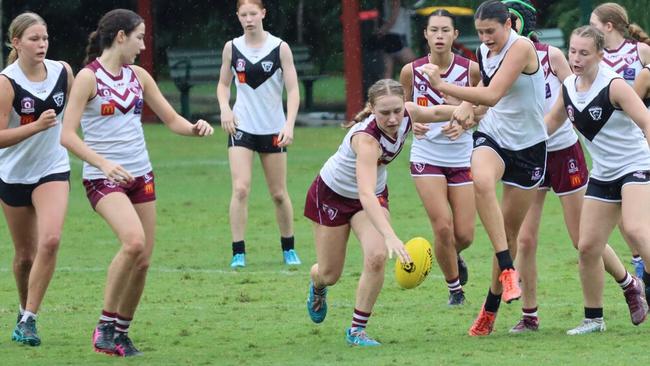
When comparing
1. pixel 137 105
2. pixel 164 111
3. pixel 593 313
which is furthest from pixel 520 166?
pixel 137 105

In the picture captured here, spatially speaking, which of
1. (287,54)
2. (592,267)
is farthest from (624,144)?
(287,54)

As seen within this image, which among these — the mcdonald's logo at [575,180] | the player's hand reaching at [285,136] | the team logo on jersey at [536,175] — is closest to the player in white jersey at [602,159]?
the team logo on jersey at [536,175]

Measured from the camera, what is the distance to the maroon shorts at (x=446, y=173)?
10.2 metres

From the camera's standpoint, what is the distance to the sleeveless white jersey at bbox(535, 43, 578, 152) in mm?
9656

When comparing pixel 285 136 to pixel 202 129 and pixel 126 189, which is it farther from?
pixel 126 189

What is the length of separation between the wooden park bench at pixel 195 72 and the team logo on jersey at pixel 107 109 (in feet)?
57.8

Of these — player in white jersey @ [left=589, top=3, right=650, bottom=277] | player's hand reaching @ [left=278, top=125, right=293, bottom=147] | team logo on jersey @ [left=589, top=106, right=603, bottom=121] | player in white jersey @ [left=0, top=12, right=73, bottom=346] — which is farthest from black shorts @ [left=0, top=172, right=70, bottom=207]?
player in white jersey @ [left=589, top=3, right=650, bottom=277]

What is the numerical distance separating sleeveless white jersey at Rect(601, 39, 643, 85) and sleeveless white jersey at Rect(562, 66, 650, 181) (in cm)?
199

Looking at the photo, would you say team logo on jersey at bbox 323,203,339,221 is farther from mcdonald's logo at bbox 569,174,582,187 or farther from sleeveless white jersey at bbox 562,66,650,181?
mcdonald's logo at bbox 569,174,582,187

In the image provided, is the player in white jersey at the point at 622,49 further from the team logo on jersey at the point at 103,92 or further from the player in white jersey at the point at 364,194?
the team logo on jersey at the point at 103,92

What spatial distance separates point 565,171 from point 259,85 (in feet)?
13.1

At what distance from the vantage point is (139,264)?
8633mm

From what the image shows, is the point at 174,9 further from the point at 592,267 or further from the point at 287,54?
the point at 592,267

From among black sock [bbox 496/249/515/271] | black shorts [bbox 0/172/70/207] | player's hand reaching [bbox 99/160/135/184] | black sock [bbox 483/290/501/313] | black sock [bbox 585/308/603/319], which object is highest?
player's hand reaching [bbox 99/160/135/184]
